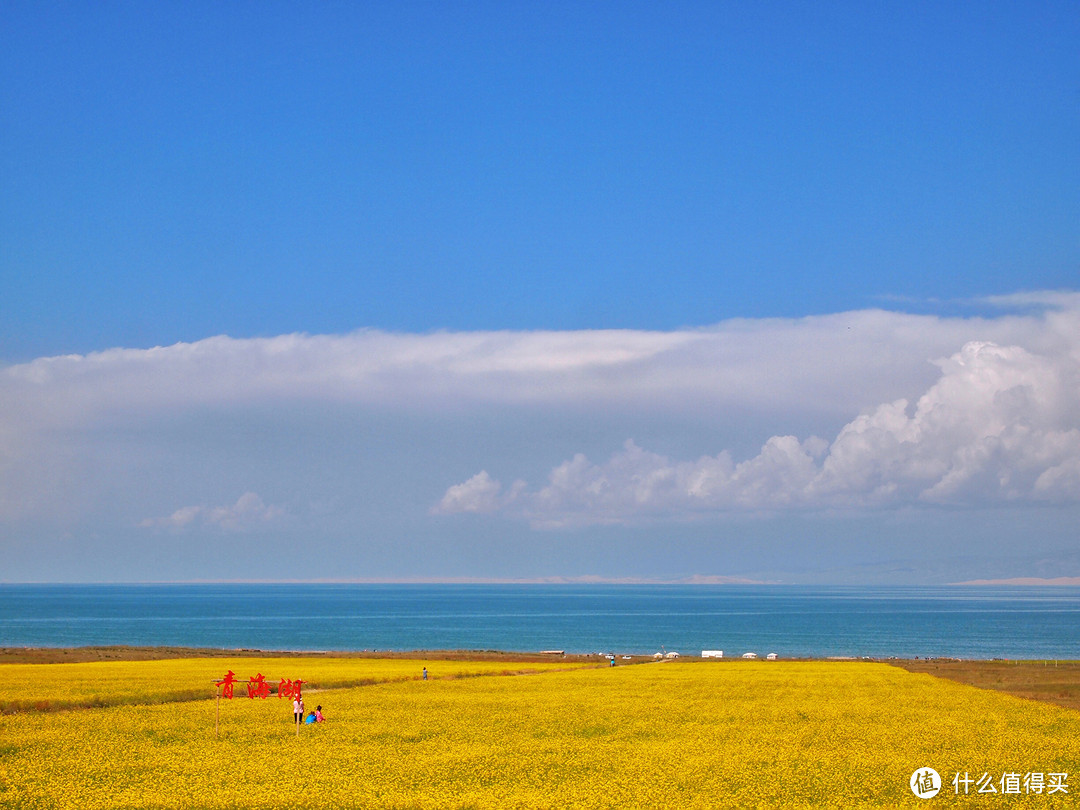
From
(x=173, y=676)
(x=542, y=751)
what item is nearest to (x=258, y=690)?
(x=173, y=676)

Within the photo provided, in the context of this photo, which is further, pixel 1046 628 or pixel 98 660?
pixel 1046 628

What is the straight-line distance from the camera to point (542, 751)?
33719 millimetres

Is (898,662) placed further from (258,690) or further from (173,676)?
(173,676)

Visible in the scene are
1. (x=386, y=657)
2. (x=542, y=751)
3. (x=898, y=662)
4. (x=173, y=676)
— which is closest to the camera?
(x=542, y=751)

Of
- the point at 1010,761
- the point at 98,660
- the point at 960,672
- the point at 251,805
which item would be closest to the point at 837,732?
the point at 1010,761

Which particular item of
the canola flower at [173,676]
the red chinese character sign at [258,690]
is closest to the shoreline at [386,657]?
the canola flower at [173,676]

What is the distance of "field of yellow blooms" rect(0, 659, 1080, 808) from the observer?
26.7 metres

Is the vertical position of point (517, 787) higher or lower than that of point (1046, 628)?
higher

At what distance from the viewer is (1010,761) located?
31.6 metres

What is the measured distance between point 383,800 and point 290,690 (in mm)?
26754

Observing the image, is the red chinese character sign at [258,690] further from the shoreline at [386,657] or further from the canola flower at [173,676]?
the shoreline at [386,657]

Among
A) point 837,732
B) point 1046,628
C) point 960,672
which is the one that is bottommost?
point 1046,628

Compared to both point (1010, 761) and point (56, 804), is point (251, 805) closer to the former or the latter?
point (56, 804)

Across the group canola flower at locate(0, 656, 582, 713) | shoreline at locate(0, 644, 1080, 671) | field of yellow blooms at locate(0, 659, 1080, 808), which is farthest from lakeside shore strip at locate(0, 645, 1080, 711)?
field of yellow blooms at locate(0, 659, 1080, 808)
